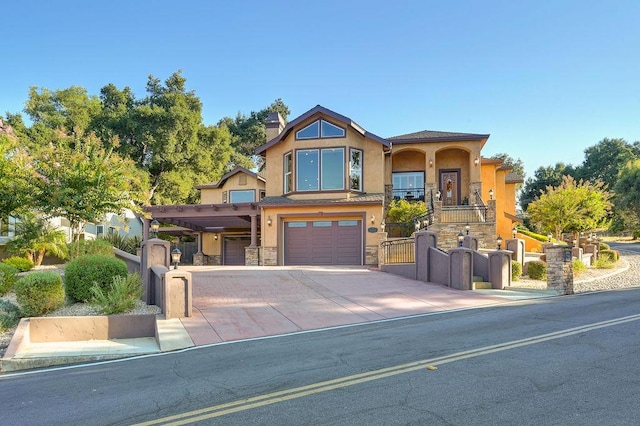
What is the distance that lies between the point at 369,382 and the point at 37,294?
7257mm

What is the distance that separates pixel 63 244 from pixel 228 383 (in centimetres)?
1180

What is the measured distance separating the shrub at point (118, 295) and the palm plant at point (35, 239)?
5.85 meters

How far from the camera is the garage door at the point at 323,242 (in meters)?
20.6

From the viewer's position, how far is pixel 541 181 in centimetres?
5062

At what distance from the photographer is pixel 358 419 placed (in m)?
3.96

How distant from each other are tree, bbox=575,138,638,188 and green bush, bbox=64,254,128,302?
58.3 meters

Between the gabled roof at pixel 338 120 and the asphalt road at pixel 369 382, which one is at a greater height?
the gabled roof at pixel 338 120

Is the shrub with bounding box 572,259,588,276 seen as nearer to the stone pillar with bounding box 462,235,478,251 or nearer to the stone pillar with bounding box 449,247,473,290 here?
the stone pillar with bounding box 462,235,478,251

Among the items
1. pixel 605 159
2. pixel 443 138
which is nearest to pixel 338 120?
pixel 443 138

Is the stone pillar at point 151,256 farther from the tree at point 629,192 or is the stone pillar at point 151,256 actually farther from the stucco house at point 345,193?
the tree at point 629,192

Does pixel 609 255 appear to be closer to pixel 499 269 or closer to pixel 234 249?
pixel 499 269

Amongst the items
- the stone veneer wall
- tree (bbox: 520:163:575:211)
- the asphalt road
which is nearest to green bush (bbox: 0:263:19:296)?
the asphalt road

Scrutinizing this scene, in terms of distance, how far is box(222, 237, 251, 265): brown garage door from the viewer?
2588 cm

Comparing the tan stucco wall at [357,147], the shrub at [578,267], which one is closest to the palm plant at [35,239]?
the tan stucco wall at [357,147]
